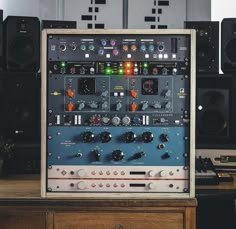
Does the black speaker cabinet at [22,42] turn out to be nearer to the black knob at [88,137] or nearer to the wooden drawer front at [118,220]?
the black knob at [88,137]

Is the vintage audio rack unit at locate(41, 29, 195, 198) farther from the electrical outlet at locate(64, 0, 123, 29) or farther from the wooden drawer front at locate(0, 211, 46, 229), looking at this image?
the electrical outlet at locate(64, 0, 123, 29)

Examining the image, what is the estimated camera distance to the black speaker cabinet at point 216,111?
9.12ft

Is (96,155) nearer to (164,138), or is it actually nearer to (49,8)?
(164,138)

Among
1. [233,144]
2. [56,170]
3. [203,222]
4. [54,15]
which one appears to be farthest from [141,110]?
[54,15]

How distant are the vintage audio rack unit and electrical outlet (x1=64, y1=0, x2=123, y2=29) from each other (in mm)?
1603

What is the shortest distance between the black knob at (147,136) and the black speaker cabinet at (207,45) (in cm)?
95

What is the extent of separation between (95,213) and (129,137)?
301mm

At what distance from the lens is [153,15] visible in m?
3.63

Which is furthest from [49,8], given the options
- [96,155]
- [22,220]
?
[22,220]

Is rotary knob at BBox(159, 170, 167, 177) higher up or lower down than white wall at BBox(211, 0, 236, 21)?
lower down

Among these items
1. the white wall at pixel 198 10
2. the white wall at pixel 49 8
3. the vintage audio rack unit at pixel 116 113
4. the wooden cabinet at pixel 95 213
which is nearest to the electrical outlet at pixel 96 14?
the white wall at pixel 49 8

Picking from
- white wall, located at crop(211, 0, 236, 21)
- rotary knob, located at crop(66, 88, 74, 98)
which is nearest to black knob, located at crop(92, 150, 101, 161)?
rotary knob, located at crop(66, 88, 74, 98)

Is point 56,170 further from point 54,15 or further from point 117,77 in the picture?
point 54,15

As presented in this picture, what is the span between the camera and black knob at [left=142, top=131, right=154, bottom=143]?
2.03 meters
